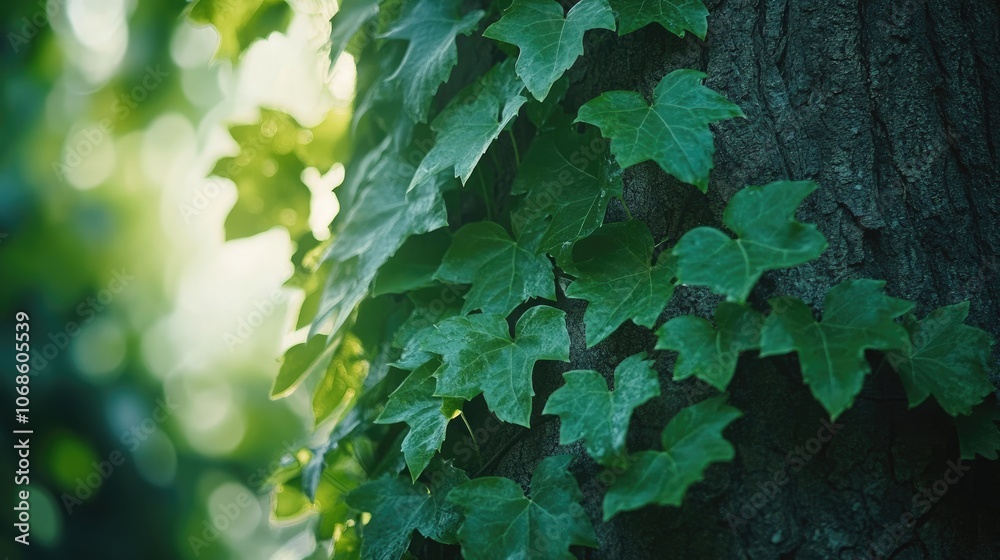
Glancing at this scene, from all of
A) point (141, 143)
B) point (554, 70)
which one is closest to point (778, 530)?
point (554, 70)

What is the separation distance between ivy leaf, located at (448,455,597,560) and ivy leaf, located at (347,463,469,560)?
10 cm

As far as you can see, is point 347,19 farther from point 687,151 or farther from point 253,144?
point 687,151

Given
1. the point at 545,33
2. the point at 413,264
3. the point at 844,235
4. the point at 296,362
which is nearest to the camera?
the point at 844,235

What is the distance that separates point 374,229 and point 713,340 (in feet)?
2.49

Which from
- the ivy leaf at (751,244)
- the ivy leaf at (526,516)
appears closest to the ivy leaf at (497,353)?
the ivy leaf at (526,516)

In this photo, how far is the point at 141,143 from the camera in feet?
8.78

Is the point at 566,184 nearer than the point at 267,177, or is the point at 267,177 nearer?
the point at 566,184

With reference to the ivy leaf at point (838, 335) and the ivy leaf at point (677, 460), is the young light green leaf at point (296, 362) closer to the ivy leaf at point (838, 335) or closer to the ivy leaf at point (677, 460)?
the ivy leaf at point (677, 460)

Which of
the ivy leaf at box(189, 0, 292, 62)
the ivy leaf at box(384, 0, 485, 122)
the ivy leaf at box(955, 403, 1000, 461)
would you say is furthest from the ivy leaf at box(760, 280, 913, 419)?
the ivy leaf at box(189, 0, 292, 62)

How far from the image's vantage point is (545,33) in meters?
0.96

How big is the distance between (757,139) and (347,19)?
95cm

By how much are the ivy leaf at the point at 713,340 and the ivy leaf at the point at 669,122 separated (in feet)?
0.59

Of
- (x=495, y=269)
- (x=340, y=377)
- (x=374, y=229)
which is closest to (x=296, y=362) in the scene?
(x=340, y=377)

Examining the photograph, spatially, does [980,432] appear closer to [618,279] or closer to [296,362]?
[618,279]
